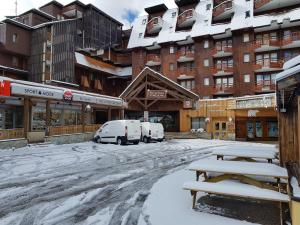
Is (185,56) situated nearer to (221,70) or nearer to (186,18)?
(221,70)

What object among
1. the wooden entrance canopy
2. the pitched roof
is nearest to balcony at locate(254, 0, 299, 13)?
the pitched roof

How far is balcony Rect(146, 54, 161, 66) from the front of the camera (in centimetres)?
4272

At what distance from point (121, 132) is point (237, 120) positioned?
656 inches

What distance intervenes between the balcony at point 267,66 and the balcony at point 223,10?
341 inches

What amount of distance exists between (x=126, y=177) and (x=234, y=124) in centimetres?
2486

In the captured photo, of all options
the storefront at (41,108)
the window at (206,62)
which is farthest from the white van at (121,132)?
the window at (206,62)

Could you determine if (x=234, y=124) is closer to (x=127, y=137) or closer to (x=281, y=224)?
(x=127, y=137)

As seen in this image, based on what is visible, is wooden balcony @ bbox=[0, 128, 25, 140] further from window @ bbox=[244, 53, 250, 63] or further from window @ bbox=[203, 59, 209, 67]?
window @ bbox=[244, 53, 250, 63]

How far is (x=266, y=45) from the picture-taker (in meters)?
34.8

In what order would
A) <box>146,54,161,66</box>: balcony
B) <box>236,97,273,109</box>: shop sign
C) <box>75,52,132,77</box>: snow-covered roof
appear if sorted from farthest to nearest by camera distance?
1. <box>146,54,161,66</box>: balcony
2. <box>75,52,132,77</box>: snow-covered roof
3. <box>236,97,273,109</box>: shop sign

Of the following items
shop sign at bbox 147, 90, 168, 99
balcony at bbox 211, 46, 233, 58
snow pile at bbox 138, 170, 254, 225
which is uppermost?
balcony at bbox 211, 46, 233, 58

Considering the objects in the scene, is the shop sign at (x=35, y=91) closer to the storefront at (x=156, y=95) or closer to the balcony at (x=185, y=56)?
the storefront at (x=156, y=95)

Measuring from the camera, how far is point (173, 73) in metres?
41.2

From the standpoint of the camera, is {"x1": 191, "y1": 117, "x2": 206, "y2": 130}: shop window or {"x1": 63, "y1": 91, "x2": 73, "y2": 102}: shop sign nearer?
{"x1": 63, "y1": 91, "x2": 73, "y2": 102}: shop sign
